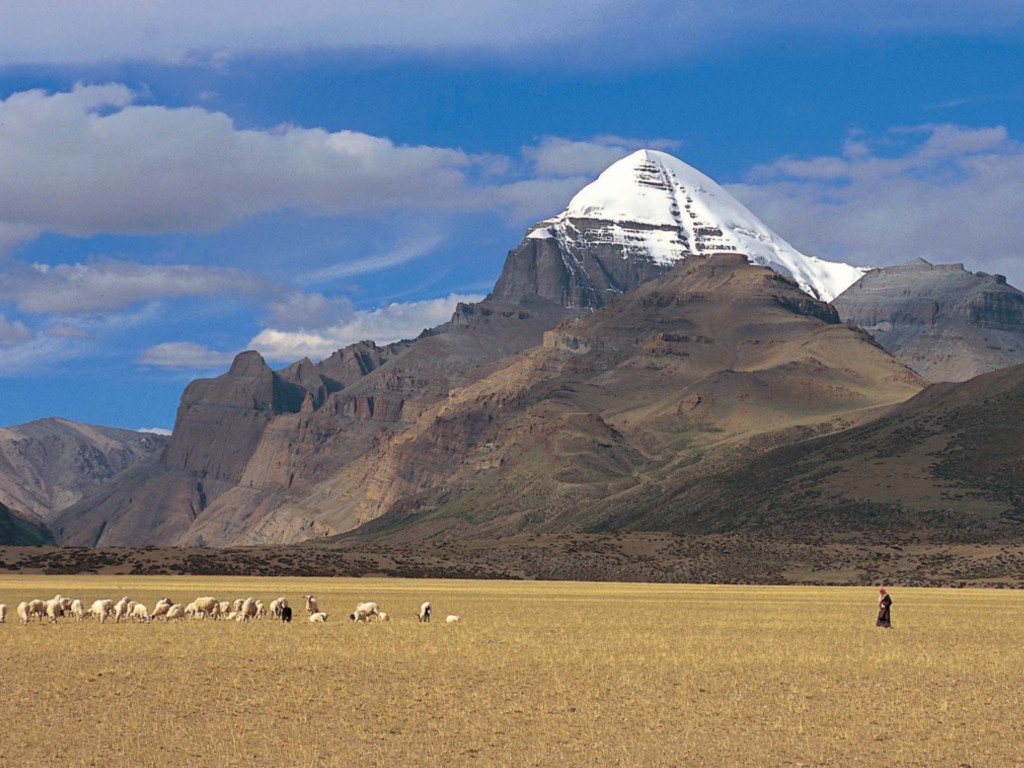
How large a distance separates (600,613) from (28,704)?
46577 mm

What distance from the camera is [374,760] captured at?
3011 cm

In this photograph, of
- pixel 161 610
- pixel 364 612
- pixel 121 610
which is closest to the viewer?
pixel 121 610

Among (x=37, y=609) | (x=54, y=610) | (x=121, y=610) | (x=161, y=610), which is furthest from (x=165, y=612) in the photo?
(x=37, y=609)

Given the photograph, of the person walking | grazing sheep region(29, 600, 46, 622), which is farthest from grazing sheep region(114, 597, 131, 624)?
the person walking

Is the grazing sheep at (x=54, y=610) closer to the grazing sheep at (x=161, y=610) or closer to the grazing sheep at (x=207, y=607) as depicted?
the grazing sheep at (x=161, y=610)

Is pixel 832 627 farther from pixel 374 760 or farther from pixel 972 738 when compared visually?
pixel 374 760

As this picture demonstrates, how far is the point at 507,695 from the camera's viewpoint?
3919cm

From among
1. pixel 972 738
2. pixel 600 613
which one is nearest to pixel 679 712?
pixel 972 738

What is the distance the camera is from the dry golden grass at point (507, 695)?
31031 mm

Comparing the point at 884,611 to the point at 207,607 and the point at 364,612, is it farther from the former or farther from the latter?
the point at 207,607

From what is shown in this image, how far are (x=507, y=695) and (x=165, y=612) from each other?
105ft

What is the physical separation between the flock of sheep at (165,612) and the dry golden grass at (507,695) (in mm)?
1843

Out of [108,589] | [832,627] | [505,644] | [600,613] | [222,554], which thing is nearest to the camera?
[505,644]

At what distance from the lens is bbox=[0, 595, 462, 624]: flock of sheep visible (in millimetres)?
63781
